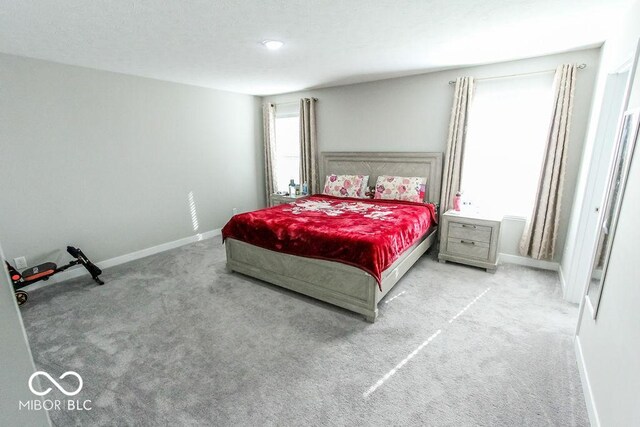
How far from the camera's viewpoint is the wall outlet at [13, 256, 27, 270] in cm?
303

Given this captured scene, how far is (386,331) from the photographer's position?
2373mm

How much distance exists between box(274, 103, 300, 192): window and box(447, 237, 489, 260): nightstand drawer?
296 centimetres

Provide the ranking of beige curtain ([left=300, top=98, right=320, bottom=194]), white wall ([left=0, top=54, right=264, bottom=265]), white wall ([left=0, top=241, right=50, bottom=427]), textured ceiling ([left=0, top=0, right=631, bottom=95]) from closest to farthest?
1. white wall ([left=0, top=241, right=50, bottom=427])
2. textured ceiling ([left=0, top=0, right=631, bottom=95])
3. white wall ([left=0, top=54, right=264, bottom=265])
4. beige curtain ([left=300, top=98, right=320, bottom=194])

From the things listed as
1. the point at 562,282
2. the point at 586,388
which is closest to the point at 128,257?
the point at 586,388

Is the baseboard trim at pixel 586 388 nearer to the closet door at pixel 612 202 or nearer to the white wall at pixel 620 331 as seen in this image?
the white wall at pixel 620 331

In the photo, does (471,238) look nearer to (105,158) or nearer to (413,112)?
(413,112)

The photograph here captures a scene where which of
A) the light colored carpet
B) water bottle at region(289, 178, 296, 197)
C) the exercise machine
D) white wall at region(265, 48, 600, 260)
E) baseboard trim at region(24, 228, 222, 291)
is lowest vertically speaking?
the light colored carpet

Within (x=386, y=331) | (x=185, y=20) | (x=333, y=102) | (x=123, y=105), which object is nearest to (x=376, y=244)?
(x=386, y=331)

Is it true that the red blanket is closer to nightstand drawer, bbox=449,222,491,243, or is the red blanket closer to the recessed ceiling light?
nightstand drawer, bbox=449,222,491,243

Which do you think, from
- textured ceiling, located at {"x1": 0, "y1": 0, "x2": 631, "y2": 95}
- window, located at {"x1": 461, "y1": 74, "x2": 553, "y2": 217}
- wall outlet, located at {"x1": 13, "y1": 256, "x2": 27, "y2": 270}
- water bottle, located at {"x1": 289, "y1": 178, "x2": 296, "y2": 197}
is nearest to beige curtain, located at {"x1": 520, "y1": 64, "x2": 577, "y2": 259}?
window, located at {"x1": 461, "y1": 74, "x2": 553, "y2": 217}

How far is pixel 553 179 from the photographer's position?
3232 millimetres

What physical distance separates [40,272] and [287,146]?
12.7 feet

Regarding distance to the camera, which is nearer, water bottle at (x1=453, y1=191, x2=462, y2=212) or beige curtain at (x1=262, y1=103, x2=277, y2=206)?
water bottle at (x1=453, y1=191, x2=462, y2=212)

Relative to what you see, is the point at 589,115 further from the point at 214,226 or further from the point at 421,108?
the point at 214,226
